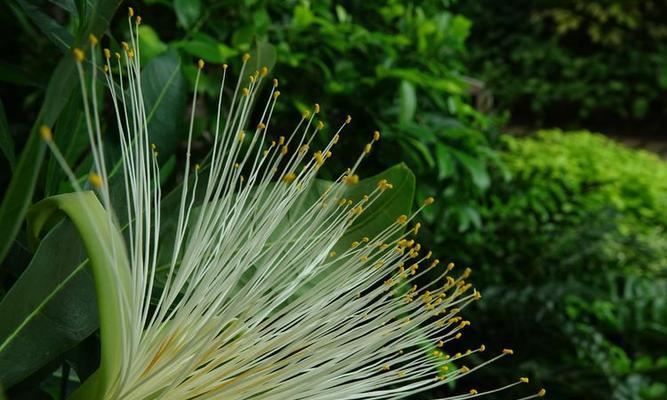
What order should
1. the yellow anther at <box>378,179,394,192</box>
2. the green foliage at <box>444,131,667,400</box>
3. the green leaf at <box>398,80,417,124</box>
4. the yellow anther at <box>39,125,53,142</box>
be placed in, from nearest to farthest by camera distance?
1. the yellow anther at <box>39,125,53,142</box>
2. the yellow anther at <box>378,179,394,192</box>
3. the green leaf at <box>398,80,417,124</box>
4. the green foliage at <box>444,131,667,400</box>

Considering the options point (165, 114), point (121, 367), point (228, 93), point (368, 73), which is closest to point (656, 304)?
point (368, 73)

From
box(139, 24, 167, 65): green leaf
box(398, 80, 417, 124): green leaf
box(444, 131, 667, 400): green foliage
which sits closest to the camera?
box(139, 24, 167, 65): green leaf

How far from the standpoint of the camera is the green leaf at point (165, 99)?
2.36 ft

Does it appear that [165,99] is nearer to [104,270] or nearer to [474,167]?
[104,270]

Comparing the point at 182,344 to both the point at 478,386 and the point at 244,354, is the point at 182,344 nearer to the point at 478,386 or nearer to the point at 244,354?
the point at 244,354

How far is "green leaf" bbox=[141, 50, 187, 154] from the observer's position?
2.36ft

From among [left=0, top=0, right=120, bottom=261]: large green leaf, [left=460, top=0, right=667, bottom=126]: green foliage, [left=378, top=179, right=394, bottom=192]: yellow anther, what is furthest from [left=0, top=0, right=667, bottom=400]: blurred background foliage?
[left=460, top=0, right=667, bottom=126]: green foliage

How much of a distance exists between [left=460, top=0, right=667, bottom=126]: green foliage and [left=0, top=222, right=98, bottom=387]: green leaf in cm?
613

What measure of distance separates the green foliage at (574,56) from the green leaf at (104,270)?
20.2ft

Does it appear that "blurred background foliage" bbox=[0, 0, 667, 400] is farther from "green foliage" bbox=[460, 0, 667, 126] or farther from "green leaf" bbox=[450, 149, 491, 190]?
"green foliage" bbox=[460, 0, 667, 126]

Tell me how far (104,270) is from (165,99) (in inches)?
14.1

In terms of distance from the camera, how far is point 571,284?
2.31 m

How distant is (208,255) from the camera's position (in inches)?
22.2

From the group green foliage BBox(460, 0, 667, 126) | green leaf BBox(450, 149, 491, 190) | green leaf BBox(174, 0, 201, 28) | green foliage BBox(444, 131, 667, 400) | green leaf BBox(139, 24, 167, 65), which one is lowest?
green foliage BBox(444, 131, 667, 400)
